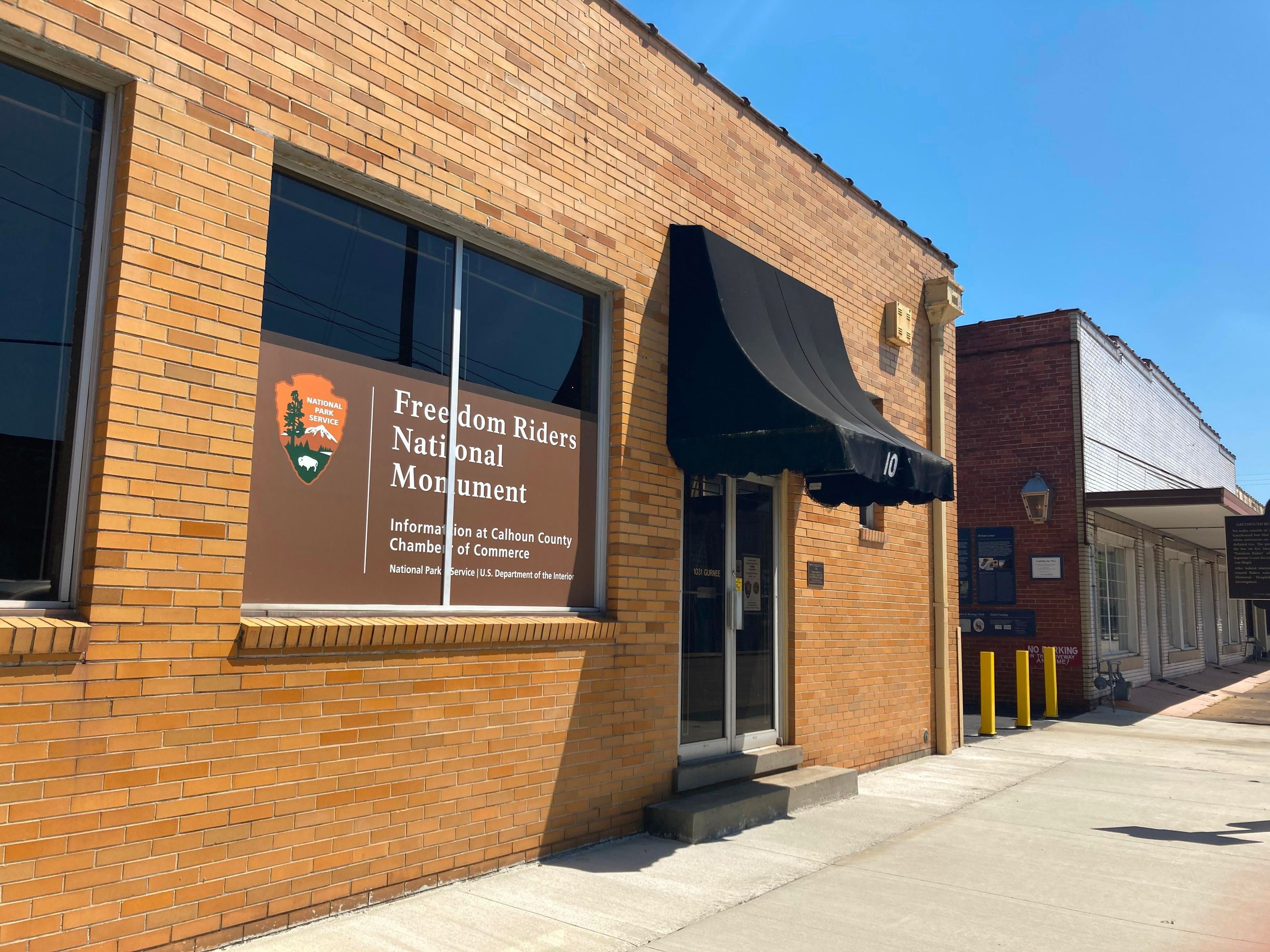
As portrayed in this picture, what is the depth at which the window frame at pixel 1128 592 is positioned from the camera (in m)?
18.1

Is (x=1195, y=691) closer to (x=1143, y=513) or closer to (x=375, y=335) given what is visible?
(x=1143, y=513)

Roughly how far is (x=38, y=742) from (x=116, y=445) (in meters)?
Result: 1.16

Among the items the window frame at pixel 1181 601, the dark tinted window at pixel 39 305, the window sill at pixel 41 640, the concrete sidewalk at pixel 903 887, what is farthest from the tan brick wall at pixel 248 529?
the window frame at pixel 1181 601

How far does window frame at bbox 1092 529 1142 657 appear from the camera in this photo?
18.1m

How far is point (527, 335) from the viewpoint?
6.27m

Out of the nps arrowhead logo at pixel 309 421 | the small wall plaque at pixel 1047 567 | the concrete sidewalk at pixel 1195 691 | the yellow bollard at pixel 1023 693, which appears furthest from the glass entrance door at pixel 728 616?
the concrete sidewalk at pixel 1195 691

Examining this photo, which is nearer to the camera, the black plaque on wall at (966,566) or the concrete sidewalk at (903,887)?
the concrete sidewalk at (903,887)

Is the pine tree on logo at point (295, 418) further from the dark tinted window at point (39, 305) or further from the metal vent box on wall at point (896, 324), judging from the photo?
the metal vent box on wall at point (896, 324)

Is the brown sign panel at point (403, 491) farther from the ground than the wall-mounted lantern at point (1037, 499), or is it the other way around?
the wall-mounted lantern at point (1037, 499)

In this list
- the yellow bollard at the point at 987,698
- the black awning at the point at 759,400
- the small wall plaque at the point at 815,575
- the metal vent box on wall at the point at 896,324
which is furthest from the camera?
the yellow bollard at the point at 987,698

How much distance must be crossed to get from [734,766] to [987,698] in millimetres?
6870

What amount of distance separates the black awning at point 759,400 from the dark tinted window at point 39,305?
3851 mm

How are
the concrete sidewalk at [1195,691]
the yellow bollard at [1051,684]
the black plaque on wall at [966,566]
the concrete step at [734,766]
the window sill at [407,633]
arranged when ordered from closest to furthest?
the window sill at [407,633], the concrete step at [734,766], the yellow bollard at [1051,684], the concrete sidewalk at [1195,691], the black plaque on wall at [966,566]

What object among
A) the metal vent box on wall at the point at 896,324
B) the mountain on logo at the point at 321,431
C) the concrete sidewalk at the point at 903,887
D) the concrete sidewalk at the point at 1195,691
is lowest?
the concrete sidewalk at the point at 1195,691
